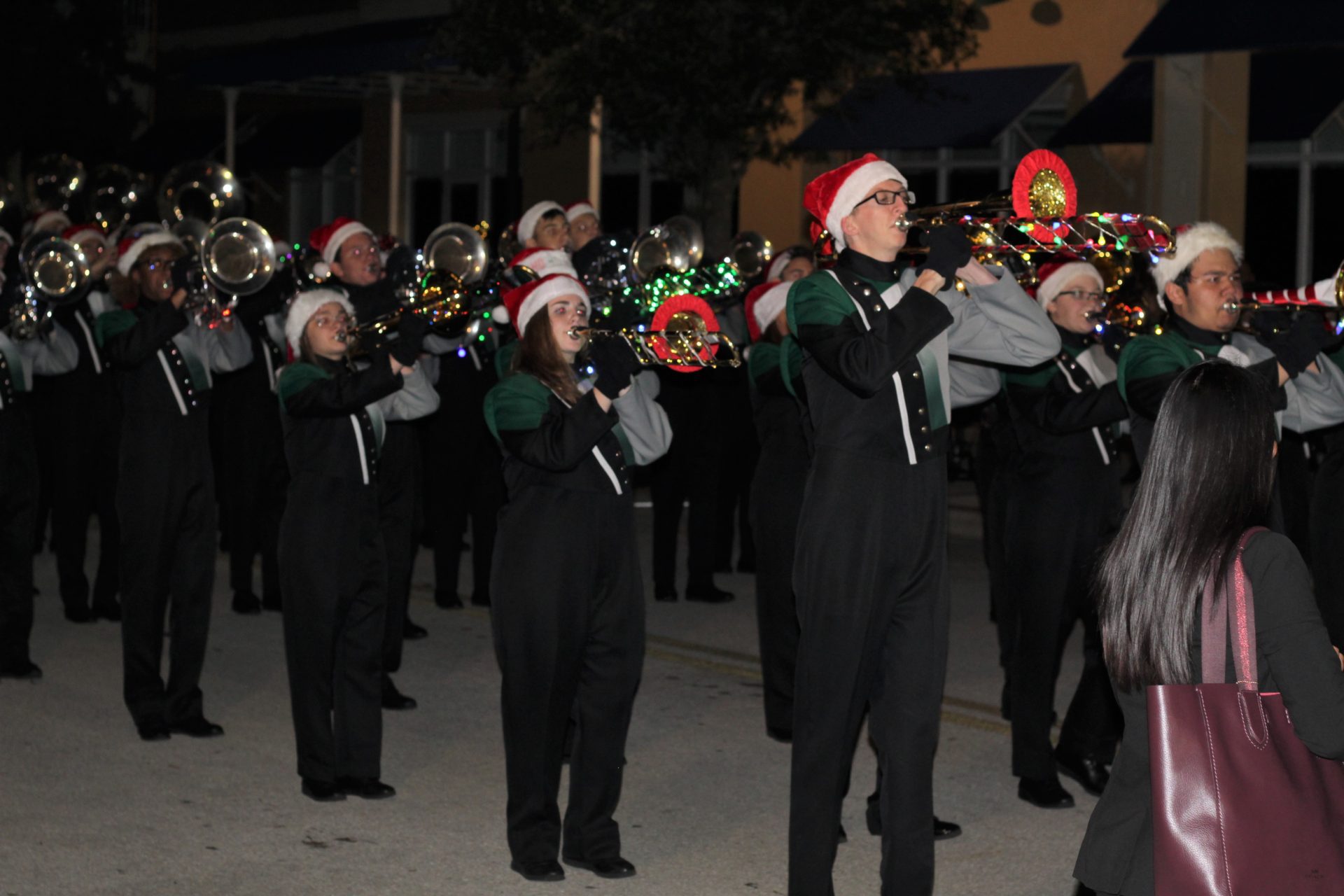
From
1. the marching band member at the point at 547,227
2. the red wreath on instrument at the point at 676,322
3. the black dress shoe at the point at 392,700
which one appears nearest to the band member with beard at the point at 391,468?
the black dress shoe at the point at 392,700

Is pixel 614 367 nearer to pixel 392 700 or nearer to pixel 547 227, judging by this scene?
pixel 392 700

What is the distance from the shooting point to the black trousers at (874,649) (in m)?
4.92

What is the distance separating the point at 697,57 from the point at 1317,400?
10.6 metres

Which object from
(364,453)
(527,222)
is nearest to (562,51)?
(527,222)

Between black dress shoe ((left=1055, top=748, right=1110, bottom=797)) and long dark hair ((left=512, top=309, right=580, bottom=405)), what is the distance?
240 centimetres

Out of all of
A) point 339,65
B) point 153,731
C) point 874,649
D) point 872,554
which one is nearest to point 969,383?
point 872,554

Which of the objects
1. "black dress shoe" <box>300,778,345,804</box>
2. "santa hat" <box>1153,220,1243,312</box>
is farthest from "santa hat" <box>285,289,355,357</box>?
"santa hat" <box>1153,220,1243,312</box>

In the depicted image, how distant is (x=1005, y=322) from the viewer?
511 cm

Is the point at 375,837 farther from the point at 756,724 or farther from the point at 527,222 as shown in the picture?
→ the point at 527,222

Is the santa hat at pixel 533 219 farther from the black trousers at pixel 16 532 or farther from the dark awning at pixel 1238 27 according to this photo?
the dark awning at pixel 1238 27

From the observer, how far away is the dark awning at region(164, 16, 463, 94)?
79.3 ft

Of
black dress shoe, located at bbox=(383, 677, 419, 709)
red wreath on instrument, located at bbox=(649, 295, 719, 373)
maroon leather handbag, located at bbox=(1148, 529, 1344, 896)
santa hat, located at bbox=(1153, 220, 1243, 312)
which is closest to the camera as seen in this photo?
maroon leather handbag, located at bbox=(1148, 529, 1344, 896)

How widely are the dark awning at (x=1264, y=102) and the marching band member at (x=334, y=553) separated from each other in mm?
13485

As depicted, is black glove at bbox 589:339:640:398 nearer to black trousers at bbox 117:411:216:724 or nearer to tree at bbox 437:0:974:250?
black trousers at bbox 117:411:216:724
